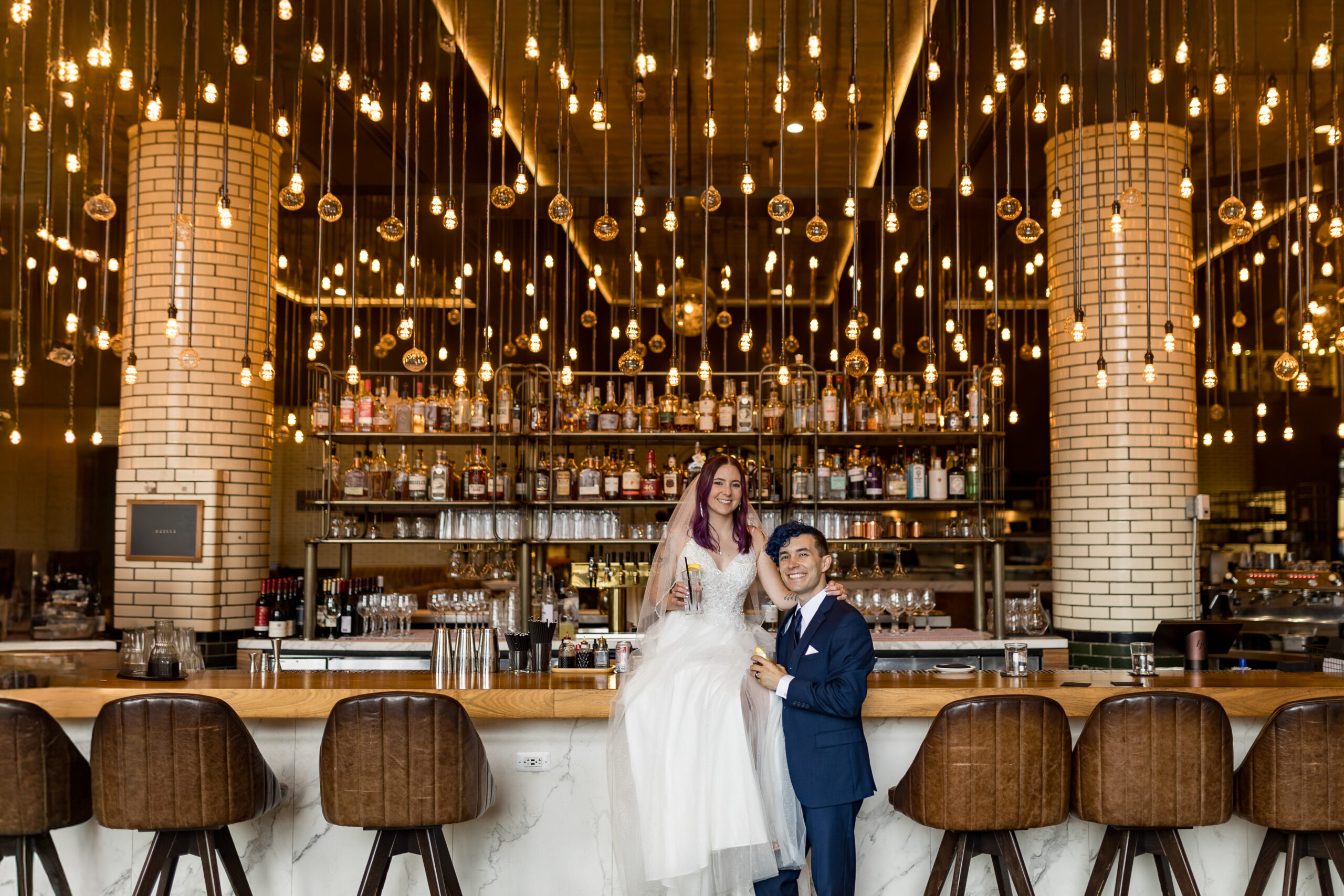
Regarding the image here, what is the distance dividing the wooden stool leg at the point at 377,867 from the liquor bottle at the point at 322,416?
4.15 meters

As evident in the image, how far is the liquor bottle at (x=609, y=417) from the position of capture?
24.0 ft

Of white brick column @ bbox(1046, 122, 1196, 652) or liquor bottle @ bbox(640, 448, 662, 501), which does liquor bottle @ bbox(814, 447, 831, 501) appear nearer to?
liquor bottle @ bbox(640, 448, 662, 501)

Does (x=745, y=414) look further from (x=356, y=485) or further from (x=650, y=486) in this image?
(x=356, y=485)

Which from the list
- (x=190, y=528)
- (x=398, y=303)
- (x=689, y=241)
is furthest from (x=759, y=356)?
(x=190, y=528)

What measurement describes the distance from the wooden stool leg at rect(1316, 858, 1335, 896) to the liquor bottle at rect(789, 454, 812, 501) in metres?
3.96

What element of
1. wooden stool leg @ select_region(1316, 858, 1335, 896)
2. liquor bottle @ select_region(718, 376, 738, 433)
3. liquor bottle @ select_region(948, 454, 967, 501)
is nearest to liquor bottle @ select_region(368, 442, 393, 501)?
liquor bottle @ select_region(718, 376, 738, 433)

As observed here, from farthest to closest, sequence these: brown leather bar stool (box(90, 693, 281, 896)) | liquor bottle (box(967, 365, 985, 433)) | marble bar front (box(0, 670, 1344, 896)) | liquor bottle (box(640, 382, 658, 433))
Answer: liquor bottle (box(640, 382, 658, 433)), liquor bottle (box(967, 365, 985, 433)), marble bar front (box(0, 670, 1344, 896)), brown leather bar stool (box(90, 693, 281, 896))

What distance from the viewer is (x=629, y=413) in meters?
7.34

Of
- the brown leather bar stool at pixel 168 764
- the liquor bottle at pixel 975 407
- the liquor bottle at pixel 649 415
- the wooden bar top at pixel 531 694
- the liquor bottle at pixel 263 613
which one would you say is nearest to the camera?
the brown leather bar stool at pixel 168 764

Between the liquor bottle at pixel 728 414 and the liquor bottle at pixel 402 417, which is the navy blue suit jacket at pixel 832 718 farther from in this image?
the liquor bottle at pixel 402 417

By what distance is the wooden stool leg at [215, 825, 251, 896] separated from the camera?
3.50m

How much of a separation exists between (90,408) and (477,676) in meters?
10.3

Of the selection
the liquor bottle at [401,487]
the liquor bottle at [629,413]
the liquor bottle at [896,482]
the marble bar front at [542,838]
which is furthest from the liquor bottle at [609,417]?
the marble bar front at [542,838]

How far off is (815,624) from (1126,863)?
1.23 metres
